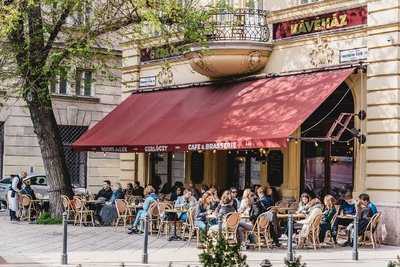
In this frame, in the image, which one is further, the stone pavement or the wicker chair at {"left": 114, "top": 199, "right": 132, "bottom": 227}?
the wicker chair at {"left": 114, "top": 199, "right": 132, "bottom": 227}

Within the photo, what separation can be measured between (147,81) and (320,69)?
336 inches

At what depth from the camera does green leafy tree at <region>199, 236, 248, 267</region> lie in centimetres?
701

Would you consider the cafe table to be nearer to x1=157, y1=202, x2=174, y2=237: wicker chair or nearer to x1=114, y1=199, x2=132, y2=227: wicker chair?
x1=157, y1=202, x2=174, y2=237: wicker chair

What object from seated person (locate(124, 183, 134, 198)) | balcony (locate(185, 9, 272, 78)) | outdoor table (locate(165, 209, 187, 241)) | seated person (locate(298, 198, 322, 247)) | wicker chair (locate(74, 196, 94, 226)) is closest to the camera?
seated person (locate(298, 198, 322, 247))

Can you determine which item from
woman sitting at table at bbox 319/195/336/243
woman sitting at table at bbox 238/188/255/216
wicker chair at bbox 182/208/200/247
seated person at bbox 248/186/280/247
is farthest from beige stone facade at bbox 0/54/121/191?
woman sitting at table at bbox 319/195/336/243

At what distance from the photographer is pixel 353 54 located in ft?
65.2

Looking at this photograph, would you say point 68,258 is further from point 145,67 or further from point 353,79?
point 145,67

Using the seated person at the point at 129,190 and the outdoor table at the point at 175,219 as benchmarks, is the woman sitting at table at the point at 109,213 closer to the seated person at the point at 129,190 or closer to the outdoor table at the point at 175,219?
the seated person at the point at 129,190

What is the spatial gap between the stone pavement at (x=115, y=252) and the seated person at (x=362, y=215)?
2.03ft

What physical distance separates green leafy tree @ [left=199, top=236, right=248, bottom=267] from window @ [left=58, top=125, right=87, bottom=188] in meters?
29.8

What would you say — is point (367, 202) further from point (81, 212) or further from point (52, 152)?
point (52, 152)

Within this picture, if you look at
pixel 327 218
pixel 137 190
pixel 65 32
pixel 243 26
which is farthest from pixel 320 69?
pixel 137 190

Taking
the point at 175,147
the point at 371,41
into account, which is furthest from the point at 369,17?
the point at 175,147

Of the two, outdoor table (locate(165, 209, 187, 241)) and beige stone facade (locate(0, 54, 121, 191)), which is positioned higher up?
beige stone facade (locate(0, 54, 121, 191))
